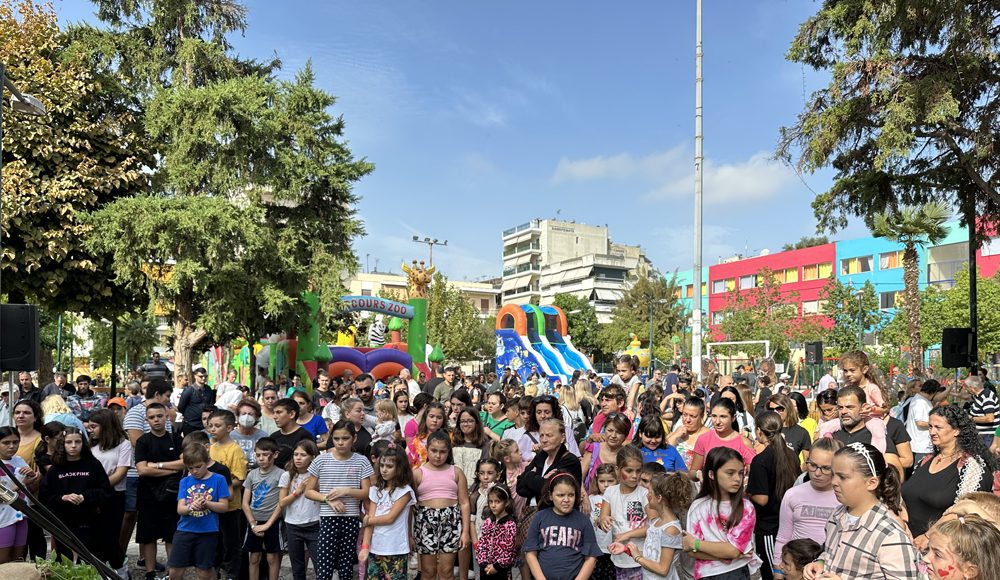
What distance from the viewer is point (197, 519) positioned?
6.37 metres

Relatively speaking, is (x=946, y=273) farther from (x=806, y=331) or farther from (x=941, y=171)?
(x=941, y=171)

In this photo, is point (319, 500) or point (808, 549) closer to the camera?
point (808, 549)

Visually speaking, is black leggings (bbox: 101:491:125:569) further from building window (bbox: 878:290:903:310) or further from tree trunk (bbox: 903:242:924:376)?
building window (bbox: 878:290:903:310)

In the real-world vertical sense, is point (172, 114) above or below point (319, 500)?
above

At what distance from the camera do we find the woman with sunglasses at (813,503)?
4.81 m

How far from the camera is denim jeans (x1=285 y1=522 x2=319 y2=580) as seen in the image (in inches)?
263

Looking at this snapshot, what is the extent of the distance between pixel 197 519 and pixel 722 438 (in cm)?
432

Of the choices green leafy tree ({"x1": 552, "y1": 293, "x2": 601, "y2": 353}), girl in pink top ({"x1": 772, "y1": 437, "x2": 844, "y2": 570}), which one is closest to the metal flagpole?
girl in pink top ({"x1": 772, "y1": 437, "x2": 844, "y2": 570})

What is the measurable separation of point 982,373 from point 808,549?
1610cm

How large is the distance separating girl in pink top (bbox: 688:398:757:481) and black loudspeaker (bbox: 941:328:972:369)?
9.91m

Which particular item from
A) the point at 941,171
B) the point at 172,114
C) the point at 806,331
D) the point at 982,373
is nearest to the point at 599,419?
the point at 941,171

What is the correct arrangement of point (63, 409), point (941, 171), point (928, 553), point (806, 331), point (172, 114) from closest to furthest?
1. point (928, 553)
2. point (63, 409)
3. point (941, 171)
4. point (172, 114)
5. point (806, 331)

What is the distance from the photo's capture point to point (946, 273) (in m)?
52.5

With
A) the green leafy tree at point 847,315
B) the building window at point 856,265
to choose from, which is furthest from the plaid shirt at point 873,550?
the building window at point 856,265
